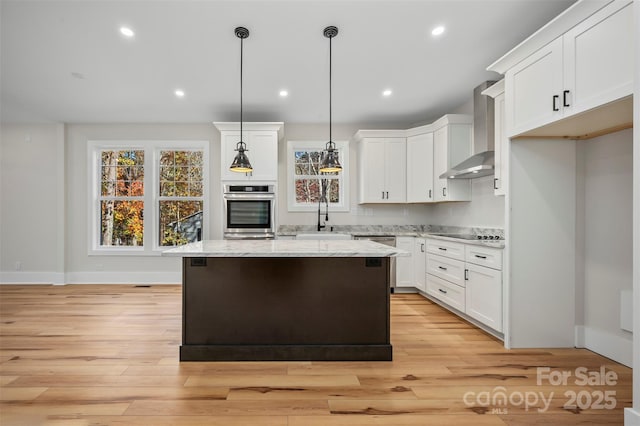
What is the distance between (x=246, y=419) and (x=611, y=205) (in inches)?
121

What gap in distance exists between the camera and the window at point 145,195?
17.8 ft

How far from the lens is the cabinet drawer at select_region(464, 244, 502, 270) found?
2.90 metres

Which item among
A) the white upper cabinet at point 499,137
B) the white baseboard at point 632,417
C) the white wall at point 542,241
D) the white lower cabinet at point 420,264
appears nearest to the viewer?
the white baseboard at point 632,417

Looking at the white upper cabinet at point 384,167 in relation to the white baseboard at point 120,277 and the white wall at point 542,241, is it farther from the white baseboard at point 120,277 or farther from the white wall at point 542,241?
the white baseboard at point 120,277

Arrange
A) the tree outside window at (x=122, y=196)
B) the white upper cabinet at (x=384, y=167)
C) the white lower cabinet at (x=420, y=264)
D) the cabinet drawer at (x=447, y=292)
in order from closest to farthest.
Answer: the cabinet drawer at (x=447, y=292), the white lower cabinet at (x=420, y=264), the white upper cabinet at (x=384, y=167), the tree outside window at (x=122, y=196)

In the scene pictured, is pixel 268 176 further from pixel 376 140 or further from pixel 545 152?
pixel 545 152

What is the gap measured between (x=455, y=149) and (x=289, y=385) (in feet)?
11.8

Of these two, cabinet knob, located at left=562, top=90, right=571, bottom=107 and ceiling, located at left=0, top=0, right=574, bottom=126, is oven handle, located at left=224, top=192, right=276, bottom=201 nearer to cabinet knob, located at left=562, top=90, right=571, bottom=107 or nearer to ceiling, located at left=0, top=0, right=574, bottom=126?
ceiling, located at left=0, top=0, right=574, bottom=126

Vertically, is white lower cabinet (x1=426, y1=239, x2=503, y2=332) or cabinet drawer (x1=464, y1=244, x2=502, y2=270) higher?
cabinet drawer (x1=464, y1=244, x2=502, y2=270)

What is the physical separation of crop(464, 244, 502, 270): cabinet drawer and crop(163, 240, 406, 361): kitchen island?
108 cm

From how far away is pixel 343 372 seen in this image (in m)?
2.35

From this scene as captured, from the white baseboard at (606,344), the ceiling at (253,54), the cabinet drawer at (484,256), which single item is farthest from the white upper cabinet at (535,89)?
the white baseboard at (606,344)

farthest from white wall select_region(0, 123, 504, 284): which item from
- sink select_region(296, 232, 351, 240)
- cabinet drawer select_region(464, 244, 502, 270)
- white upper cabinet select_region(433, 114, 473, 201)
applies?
cabinet drawer select_region(464, 244, 502, 270)

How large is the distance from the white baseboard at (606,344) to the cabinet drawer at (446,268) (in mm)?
1045
